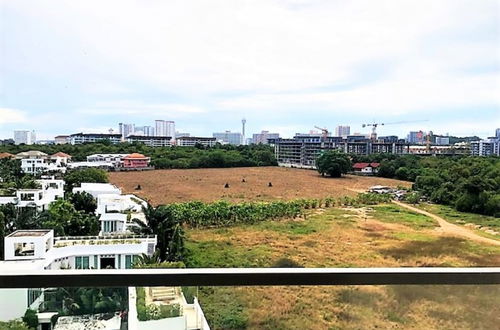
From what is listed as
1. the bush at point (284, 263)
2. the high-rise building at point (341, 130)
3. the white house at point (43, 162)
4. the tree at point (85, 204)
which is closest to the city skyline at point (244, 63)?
the high-rise building at point (341, 130)

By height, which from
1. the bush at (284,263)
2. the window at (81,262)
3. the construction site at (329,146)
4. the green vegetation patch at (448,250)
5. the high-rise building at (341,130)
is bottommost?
the bush at (284,263)

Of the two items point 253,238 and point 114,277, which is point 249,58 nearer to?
point 253,238

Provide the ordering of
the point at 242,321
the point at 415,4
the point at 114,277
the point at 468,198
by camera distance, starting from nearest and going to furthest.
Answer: the point at 114,277 → the point at 242,321 → the point at 415,4 → the point at 468,198

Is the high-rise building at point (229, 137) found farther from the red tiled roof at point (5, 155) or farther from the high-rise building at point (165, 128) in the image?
the red tiled roof at point (5, 155)

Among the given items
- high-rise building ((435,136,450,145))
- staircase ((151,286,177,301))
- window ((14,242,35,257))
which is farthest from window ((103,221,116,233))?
high-rise building ((435,136,450,145))

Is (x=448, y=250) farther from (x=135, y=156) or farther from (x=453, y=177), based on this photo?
(x=135, y=156)

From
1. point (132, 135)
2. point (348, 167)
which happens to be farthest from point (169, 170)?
point (348, 167)
